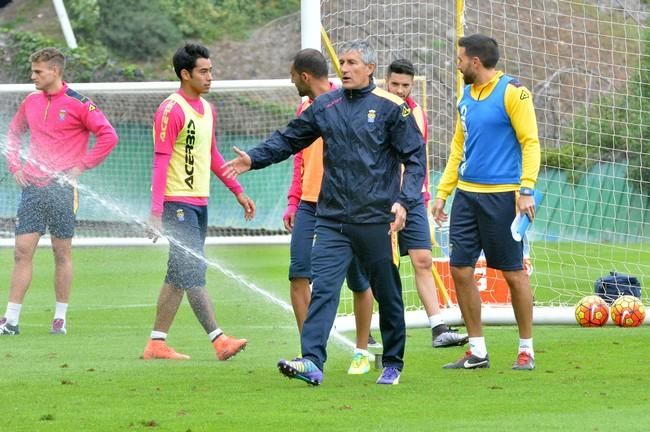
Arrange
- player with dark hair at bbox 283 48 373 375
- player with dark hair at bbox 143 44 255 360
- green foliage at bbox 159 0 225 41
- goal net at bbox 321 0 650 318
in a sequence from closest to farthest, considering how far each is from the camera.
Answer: player with dark hair at bbox 283 48 373 375, player with dark hair at bbox 143 44 255 360, goal net at bbox 321 0 650 318, green foliage at bbox 159 0 225 41

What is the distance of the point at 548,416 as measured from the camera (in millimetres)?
6941

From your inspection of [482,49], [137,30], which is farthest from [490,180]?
[137,30]

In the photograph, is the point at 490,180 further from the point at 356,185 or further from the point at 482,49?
the point at 356,185

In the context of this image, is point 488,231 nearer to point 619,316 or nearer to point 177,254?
point 177,254

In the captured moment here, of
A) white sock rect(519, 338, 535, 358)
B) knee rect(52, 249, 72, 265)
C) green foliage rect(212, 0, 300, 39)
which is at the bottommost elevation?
white sock rect(519, 338, 535, 358)

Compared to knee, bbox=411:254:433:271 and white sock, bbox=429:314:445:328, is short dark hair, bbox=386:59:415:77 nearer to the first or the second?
knee, bbox=411:254:433:271

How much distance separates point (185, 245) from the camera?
30.5 feet

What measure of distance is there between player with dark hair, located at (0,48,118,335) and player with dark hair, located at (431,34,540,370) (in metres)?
3.29

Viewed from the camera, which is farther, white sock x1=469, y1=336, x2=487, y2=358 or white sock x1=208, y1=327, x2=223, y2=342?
white sock x1=208, y1=327, x2=223, y2=342

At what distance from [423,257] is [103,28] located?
27.7 m

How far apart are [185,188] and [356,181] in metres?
1.80

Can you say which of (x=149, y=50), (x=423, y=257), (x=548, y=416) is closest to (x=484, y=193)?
(x=423, y=257)

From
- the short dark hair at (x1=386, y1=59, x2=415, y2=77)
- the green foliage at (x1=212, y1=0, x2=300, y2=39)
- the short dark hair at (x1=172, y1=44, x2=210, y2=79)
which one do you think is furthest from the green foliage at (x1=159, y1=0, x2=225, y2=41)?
the short dark hair at (x1=172, y1=44, x2=210, y2=79)

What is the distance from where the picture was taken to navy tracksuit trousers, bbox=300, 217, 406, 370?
315 inches
